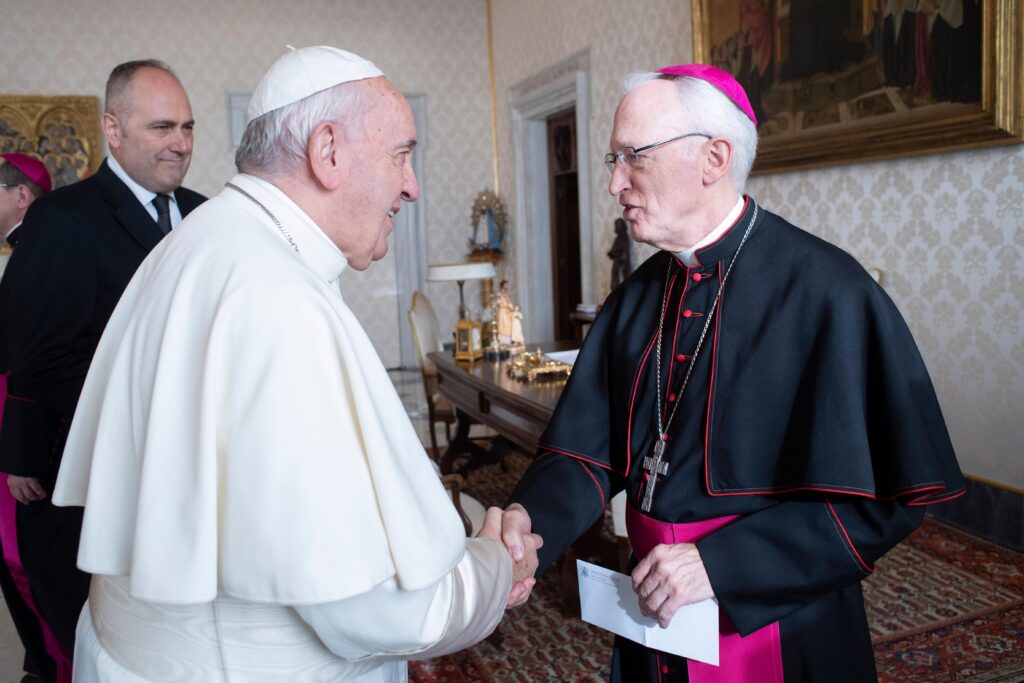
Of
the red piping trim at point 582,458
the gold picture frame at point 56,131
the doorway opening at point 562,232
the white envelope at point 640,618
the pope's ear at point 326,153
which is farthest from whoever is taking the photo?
the doorway opening at point 562,232

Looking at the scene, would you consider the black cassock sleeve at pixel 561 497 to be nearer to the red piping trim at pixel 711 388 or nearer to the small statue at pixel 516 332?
the red piping trim at pixel 711 388

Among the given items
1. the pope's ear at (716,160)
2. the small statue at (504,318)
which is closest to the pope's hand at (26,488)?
the pope's ear at (716,160)

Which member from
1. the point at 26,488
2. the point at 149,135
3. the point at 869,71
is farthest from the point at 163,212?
the point at 869,71

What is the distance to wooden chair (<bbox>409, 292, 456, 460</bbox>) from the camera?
611 cm

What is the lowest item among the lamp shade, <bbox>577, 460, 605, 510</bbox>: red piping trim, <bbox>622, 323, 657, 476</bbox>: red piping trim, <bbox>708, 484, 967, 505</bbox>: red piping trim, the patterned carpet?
the patterned carpet

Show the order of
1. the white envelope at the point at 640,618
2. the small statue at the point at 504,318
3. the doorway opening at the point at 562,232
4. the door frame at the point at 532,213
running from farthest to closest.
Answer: the door frame at the point at 532,213 → the doorway opening at the point at 562,232 → the small statue at the point at 504,318 → the white envelope at the point at 640,618

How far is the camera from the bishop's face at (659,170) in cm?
171

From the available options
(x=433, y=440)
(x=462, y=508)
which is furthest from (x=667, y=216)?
(x=433, y=440)

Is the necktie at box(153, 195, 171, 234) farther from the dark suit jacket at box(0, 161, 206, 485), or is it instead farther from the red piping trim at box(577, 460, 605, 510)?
the red piping trim at box(577, 460, 605, 510)

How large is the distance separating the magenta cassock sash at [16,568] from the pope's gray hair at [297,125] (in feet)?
6.47

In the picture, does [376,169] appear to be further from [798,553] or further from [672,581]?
[798,553]

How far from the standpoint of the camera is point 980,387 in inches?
171

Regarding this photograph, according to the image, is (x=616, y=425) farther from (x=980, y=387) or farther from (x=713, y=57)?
(x=713, y=57)

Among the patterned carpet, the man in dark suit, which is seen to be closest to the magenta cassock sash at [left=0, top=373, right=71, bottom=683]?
the man in dark suit
